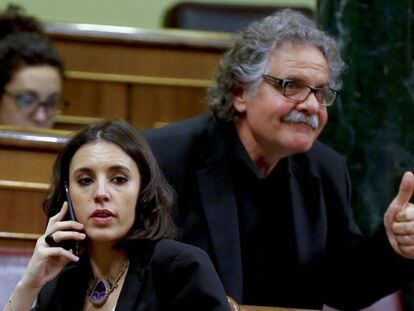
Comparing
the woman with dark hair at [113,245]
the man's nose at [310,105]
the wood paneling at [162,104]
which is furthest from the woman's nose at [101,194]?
the wood paneling at [162,104]

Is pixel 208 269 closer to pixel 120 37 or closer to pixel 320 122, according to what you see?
pixel 320 122

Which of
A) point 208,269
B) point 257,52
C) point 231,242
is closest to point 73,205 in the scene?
point 208,269

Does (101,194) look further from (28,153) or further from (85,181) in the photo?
(28,153)

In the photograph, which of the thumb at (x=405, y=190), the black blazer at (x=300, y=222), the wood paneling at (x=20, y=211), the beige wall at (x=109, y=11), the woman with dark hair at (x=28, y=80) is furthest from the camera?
the beige wall at (x=109, y=11)

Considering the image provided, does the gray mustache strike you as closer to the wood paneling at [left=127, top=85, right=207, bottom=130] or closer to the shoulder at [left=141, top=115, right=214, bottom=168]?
the shoulder at [left=141, top=115, right=214, bottom=168]

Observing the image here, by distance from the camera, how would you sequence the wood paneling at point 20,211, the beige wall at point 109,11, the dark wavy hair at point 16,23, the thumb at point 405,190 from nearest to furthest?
the thumb at point 405,190 → the wood paneling at point 20,211 → the dark wavy hair at point 16,23 → the beige wall at point 109,11

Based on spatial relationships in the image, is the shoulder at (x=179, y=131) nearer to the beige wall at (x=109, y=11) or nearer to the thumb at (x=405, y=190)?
the thumb at (x=405, y=190)

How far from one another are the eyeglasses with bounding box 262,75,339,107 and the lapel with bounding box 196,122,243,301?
119 millimetres

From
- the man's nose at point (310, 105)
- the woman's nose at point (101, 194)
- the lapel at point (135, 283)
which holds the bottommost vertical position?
the lapel at point (135, 283)

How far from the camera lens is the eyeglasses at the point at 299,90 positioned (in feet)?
5.45

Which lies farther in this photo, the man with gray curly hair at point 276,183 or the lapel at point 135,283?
the man with gray curly hair at point 276,183

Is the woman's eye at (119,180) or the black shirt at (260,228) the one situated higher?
the woman's eye at (119,180)

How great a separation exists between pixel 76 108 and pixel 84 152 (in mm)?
1290

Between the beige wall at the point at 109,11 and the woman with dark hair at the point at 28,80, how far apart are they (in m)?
0.86
